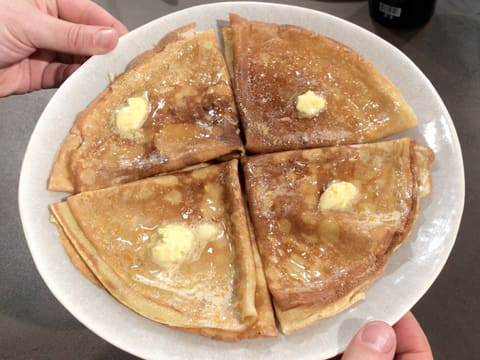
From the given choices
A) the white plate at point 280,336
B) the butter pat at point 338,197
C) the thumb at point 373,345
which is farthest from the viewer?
the butter pat at point 338,197

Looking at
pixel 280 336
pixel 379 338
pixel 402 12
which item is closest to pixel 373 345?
pixel 379 338

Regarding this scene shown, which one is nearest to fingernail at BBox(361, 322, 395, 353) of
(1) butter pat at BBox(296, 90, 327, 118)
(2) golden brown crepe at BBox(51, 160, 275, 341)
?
(2) golden brown crepe at BBox(51, 160, 275, 341)

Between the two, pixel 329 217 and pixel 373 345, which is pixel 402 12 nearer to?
pixel 329 217

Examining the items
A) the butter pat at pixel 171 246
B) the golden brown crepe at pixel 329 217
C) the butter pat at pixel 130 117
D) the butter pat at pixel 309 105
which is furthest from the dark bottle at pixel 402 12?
the butter pat at pixel 171 246

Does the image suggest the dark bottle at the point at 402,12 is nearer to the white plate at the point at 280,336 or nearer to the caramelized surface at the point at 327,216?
the white plate at the point at 280,336

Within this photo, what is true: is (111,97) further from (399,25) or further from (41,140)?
(399,25)

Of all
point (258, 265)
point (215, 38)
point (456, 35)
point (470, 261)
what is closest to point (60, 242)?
point (258, 265)

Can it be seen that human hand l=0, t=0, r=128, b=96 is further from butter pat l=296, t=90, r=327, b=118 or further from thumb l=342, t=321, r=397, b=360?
thumb l=342, t=321, r=397, b=360
